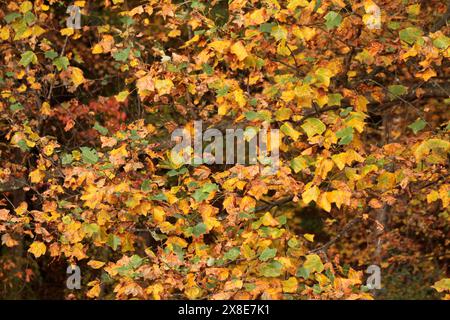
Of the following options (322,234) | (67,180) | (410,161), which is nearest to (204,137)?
(67,180)

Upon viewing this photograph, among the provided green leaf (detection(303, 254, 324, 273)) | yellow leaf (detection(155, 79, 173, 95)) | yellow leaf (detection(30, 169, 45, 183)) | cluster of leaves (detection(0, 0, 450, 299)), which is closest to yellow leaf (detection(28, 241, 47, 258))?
cluster of leaves (detection(0, 0, 450, 299))

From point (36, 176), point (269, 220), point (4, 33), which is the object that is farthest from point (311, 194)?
point (4, 33)

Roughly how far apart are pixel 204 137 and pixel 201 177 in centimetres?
116

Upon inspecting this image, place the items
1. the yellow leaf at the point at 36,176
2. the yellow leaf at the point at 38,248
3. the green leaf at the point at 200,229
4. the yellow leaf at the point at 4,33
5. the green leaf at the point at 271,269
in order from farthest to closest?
the yellow leaf at the point at 4,33 → the yellow leaf at the point at 36,176 → the yellow leaf at the point at 38,248 → the green leaf at the point at 200,229 → the green leaf at the point at 271,269

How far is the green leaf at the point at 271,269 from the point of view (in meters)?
5.57

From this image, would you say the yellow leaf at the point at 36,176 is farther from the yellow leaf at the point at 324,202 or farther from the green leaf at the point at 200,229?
the yellow leaf at the point at 324,202

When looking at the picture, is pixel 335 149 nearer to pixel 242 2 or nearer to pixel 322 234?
pixel 242 2

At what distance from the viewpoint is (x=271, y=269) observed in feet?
18.5

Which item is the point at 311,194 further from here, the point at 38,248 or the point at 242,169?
the point at 38,248

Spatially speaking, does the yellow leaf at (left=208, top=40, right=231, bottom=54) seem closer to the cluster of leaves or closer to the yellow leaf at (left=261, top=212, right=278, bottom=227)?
the cluster of leaves

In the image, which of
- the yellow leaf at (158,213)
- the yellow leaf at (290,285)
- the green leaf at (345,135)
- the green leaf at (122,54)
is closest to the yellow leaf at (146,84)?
the green leaf at (122,54)

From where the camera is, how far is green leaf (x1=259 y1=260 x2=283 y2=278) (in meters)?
5.57

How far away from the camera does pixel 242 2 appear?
5836 mm
